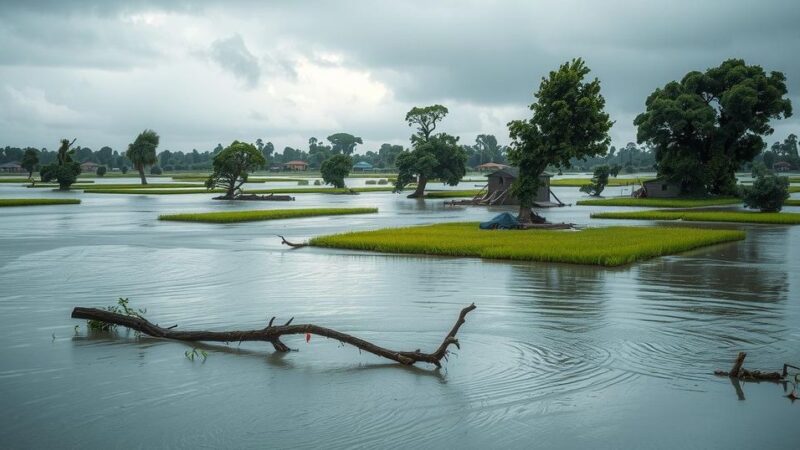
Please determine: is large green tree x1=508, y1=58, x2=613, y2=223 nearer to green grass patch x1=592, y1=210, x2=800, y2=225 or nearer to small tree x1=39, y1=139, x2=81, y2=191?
green grass patch x1=592, y1=210, x2=800, y2=225

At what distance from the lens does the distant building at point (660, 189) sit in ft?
227

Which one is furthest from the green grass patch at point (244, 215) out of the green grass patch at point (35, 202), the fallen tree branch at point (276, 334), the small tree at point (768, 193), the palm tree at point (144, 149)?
the palm tree at point (144, 149)

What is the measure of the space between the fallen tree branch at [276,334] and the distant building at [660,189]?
201 feet

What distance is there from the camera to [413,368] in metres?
11.6

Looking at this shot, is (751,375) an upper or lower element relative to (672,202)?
lower

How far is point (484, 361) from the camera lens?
11.9 metres

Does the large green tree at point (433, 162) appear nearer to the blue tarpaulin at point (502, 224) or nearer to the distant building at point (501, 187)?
the distant building at point (501, 187)

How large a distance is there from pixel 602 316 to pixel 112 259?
56.5 feet

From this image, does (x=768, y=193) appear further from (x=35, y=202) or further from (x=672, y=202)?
(x=35, y=202)

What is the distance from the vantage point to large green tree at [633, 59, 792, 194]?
6375 centimetres

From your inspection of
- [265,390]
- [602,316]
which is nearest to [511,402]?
[265,390]

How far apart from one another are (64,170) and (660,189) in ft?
231

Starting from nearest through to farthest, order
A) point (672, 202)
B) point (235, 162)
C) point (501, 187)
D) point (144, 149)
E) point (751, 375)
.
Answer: point (751, 375) < point (672, 202) < point (501, 187) < point (235, 162) < point (144, 149)

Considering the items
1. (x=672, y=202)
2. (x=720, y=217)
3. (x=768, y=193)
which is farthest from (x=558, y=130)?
(x=672, y=202)
